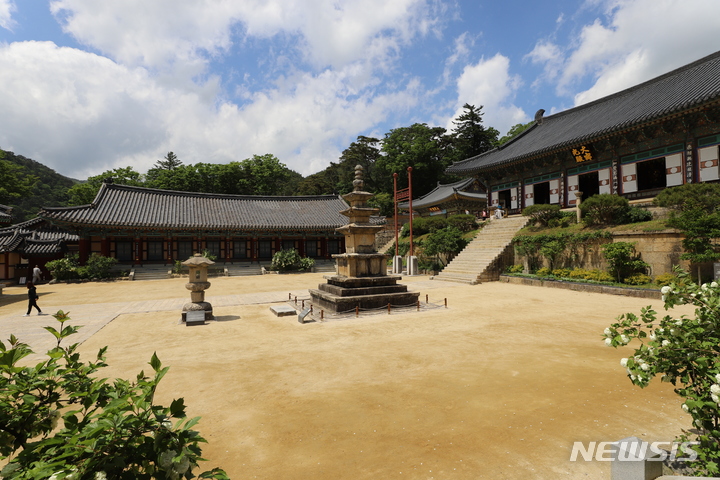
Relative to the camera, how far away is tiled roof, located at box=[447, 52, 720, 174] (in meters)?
16.6

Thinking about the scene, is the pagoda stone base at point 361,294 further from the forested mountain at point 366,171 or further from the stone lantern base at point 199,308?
the forested mountain at point 366,171

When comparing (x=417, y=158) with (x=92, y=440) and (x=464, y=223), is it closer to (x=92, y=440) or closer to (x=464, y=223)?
(x=464, y=223)

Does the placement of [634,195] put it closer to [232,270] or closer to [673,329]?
[673,329]

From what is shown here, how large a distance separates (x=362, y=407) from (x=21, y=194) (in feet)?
162

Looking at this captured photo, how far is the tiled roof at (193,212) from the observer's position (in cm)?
2453

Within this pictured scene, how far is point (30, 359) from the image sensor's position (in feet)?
22.8

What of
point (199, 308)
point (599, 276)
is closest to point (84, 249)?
point (199, 308)

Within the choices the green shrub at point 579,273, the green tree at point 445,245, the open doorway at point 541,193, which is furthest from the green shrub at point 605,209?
the green tree at point 445,245

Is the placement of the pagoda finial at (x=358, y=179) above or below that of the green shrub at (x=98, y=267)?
above

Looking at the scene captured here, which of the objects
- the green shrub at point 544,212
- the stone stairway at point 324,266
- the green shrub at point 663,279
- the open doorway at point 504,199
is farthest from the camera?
the stone stairway at point 324,266

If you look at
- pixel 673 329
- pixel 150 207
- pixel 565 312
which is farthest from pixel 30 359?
pixel 150 207

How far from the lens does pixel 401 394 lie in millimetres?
5270

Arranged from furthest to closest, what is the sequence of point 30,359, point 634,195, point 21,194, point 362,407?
1. point 21,194
2. point 634,195
3. point 30,359
4. point 362,407

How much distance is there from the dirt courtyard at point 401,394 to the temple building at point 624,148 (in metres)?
12.8
